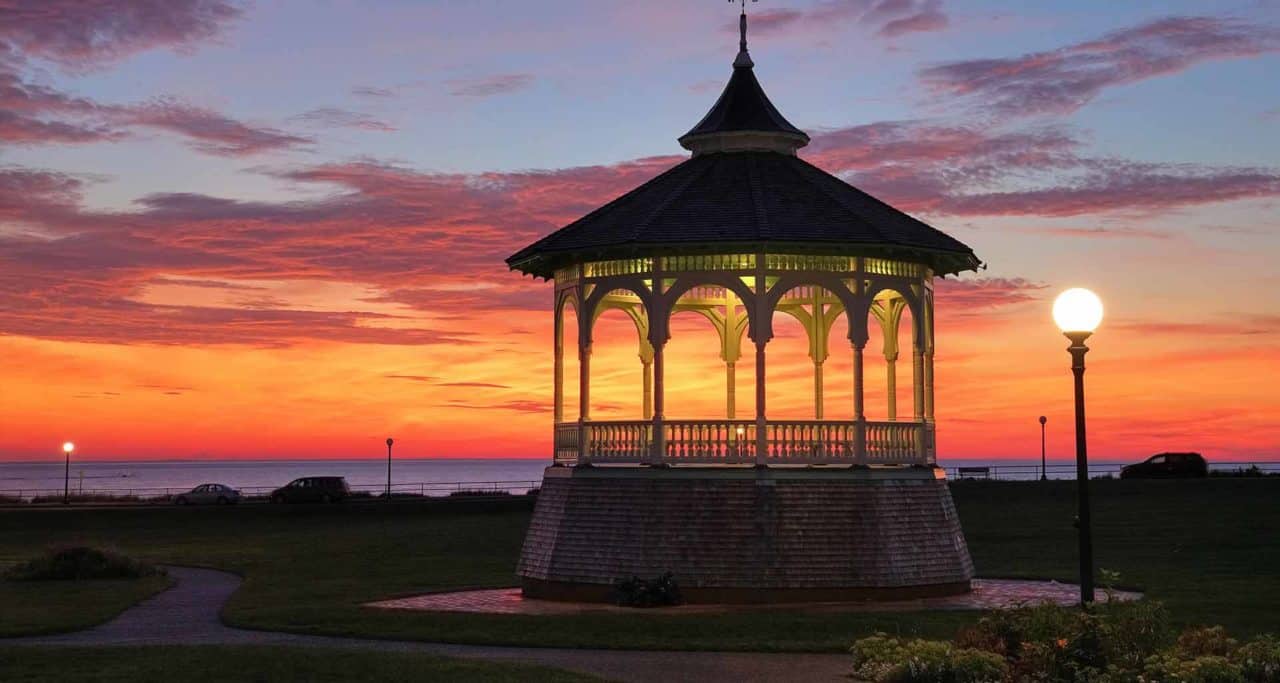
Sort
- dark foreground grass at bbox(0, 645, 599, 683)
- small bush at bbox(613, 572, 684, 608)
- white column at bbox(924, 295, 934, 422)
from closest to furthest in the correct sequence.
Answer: dark foreground grass at bbox(0, 645, 599, 683) → small bush at bbox(613, 572, 684, 608) → white column at bbox(924, 295, 934, 422)

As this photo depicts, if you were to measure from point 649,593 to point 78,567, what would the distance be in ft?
56.4

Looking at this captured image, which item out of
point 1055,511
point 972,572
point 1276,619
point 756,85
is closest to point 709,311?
point 756,85

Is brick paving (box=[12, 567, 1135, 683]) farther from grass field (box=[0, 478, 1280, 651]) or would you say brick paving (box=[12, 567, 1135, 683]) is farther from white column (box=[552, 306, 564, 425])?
white column (box=[552, 306, 564, 425])

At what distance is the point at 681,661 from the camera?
2195cm

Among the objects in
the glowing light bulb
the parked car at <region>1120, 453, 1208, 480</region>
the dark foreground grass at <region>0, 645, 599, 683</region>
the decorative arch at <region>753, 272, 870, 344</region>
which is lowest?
the dark foreground grass at <region>0, 645, 599, 683</region>

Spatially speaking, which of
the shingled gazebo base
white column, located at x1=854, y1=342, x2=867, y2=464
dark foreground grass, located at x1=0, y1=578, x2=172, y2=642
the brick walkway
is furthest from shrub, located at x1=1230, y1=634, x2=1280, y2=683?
dark foreground grass, located at x1=0, y1=578, x2=172, y2=642

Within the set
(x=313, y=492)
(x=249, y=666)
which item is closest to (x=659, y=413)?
(x=249, y=666)

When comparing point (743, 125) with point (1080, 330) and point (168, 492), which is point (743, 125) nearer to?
point (1080, 330)

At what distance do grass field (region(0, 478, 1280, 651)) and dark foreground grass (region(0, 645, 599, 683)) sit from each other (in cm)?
304

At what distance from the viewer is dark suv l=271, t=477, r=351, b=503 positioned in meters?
78.5

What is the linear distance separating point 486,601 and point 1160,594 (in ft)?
44.9

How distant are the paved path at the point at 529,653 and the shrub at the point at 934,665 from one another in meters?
0.77

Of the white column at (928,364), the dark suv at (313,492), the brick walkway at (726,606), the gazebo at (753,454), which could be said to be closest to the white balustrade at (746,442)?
the gazebo at (753,454)

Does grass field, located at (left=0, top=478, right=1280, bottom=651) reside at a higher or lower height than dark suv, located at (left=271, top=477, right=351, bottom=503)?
lower
